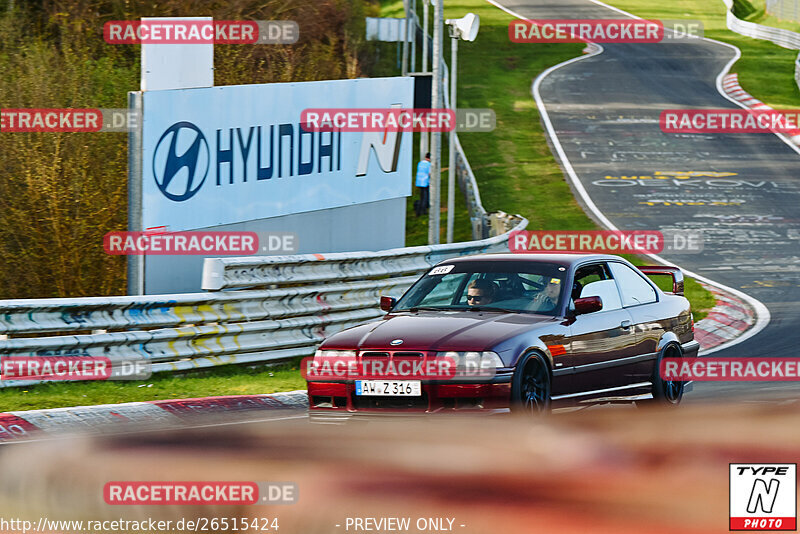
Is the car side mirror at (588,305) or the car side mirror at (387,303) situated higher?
the car side mirror at (588,305)

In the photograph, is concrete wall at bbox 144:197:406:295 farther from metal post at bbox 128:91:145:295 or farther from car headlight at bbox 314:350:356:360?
car headlight at bbox 314:350:356:360

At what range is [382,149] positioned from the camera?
18359 mm

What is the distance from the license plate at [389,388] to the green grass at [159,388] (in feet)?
10.1

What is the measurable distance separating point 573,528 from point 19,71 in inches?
455

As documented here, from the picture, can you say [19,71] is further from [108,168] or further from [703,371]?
[703,371]

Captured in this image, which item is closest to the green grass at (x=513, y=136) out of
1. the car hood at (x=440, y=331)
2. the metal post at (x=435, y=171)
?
the metal post at (x=435, y=171)

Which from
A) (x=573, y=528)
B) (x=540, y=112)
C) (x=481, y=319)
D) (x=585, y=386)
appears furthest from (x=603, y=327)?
(x=540, y=112)

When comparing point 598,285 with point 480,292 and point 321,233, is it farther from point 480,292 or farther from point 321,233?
point 321,233

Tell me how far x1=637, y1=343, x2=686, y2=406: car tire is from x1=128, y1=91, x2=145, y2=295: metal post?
5482mm

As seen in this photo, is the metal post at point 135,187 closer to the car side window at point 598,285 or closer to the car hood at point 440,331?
the car hood at point 440,331

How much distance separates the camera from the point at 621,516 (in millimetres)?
6051

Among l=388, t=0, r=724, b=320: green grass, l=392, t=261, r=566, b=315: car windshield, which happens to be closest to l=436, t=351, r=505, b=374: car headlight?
l=392, t=261, r=566, b=315: car windshield

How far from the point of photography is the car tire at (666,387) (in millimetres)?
10266

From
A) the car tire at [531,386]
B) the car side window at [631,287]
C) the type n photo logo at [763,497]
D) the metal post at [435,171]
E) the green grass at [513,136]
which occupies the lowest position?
the green grass at [513,136]
